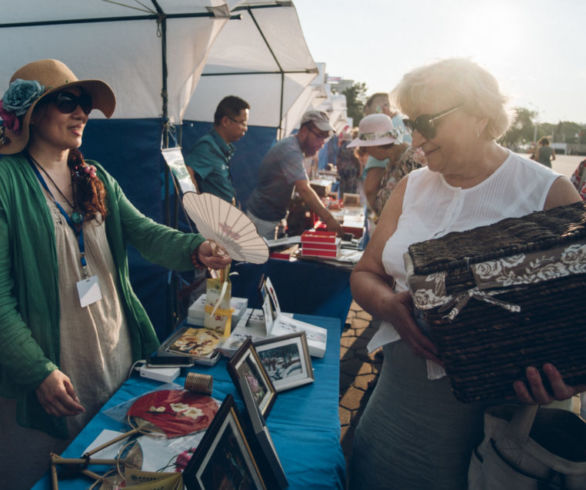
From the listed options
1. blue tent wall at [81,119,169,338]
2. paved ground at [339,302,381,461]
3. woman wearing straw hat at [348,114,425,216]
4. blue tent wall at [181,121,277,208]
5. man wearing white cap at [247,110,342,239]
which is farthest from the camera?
blue tent wall at [181,121,277,208]

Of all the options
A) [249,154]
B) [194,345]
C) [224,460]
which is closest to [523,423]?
[224,460]

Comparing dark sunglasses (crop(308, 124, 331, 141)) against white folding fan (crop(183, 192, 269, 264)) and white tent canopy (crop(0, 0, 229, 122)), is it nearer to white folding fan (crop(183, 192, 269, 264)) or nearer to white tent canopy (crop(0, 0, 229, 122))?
white tent canopy (crop(0, 0, 229, 122))

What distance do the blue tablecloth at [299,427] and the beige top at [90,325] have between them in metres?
0.11

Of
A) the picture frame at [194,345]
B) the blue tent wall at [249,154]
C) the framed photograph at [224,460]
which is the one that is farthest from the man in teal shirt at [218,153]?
the blue tent wall at [249,154]

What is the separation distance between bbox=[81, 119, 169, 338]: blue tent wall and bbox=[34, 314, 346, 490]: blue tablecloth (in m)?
1.63

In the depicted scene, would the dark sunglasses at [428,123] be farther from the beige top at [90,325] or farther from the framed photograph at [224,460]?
the beige top at [90,325]

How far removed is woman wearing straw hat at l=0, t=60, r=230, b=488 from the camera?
1.32 metres

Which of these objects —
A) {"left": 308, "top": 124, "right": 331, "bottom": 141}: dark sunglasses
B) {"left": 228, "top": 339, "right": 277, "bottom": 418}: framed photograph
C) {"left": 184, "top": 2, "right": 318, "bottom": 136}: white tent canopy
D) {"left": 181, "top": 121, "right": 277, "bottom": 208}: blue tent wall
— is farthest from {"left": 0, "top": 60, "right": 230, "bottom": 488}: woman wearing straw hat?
{"left": 181, "top": 121, "right": 277, "bottom": 208}: blue tent wall

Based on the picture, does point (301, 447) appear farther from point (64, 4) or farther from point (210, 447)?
point (64, 4)

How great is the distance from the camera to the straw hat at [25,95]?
1.35 meters

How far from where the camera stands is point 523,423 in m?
0.94

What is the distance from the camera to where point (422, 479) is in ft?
3.93

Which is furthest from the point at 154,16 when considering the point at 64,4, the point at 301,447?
the point at 301,447

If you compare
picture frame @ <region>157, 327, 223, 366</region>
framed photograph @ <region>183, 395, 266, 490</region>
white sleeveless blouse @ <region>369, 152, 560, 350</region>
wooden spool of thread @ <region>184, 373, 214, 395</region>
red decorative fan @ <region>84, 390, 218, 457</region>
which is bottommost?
picture frame @ <region>157, 327, 223, 366</region>
